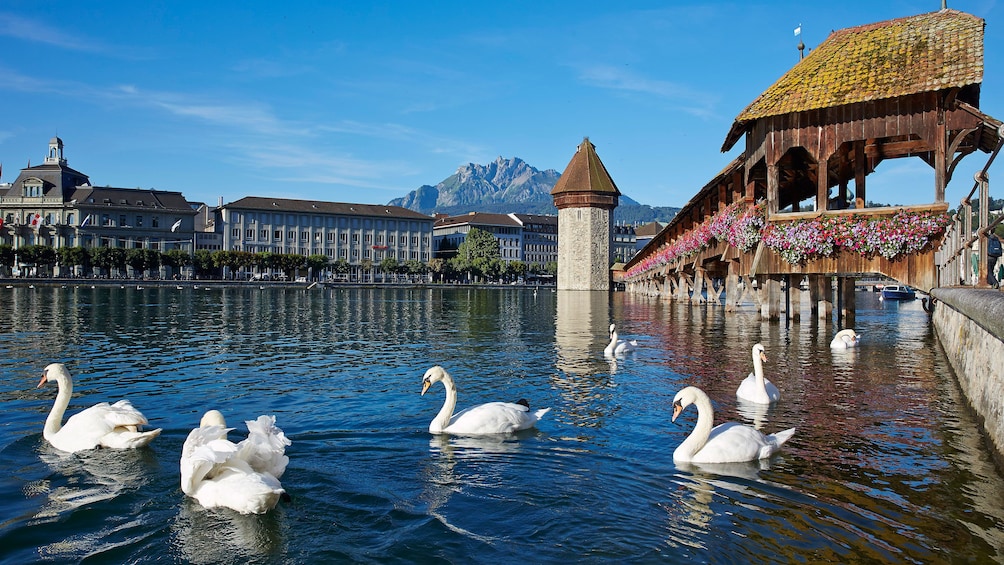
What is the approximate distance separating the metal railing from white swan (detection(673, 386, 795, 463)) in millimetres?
5747

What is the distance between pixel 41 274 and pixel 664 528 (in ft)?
417

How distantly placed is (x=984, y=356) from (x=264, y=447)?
27.7 feet

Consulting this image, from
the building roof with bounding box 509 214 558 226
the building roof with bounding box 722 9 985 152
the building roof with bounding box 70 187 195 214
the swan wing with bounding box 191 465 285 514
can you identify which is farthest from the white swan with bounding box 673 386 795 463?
the building roof with bounding box 509 214 558 226

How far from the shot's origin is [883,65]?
2033cm

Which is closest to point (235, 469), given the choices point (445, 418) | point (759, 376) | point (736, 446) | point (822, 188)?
point (445, 418)

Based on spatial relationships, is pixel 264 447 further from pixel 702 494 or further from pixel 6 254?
pixel 6 254

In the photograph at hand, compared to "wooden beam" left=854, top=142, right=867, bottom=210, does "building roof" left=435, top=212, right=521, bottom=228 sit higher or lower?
higher

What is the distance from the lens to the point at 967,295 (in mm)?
10398

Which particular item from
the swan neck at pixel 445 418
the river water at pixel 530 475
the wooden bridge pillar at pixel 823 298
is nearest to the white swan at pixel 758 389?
the river water at pixel 530 475

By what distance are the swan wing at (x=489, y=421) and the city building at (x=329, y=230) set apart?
135661mm

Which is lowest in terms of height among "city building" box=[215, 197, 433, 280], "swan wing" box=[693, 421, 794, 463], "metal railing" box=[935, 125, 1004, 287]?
"swan wing" box=[693, 421, 794, 463]

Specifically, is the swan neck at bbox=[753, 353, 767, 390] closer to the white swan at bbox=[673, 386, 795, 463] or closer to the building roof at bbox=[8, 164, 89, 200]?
the white swan at bbox=[673, 386, 795, 463]

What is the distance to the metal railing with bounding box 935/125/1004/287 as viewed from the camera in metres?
12.8

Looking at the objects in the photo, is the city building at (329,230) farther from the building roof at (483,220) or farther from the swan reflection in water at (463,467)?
the swan reflection in water at (463,467)
